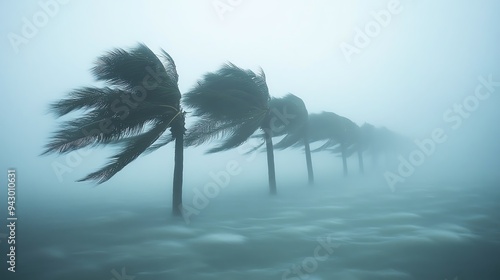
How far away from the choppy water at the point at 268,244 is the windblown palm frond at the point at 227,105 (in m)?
3.20

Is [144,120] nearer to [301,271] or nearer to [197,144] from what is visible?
[197,144]

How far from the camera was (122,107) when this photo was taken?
842 cm

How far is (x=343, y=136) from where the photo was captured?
2372cm

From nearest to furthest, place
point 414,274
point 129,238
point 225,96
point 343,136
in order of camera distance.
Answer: point 414,274 < point 129,238 < point 225,96 < point 343,136

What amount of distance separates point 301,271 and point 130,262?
10.4 ft

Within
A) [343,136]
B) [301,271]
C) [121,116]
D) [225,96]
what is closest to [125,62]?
[121,116]

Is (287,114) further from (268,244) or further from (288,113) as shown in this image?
(268,244)

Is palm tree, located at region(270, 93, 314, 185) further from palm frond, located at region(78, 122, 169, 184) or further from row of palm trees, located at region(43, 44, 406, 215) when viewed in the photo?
palm frond, located at region(78, 122, 169, 184)

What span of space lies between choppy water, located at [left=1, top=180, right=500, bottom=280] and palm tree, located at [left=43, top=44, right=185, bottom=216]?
1794 millimetres

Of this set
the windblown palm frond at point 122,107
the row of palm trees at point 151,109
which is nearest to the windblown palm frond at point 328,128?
the row of palm trees at point 151,109

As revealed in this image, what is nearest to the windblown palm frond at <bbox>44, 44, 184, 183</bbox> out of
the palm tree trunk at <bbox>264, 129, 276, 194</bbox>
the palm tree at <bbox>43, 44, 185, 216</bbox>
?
the palm tree at <bbox>43, 44, 185, 216</bbox>

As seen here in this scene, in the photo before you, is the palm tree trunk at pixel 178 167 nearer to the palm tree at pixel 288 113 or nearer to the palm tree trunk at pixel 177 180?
the palm tree trunk at pixel 177 180

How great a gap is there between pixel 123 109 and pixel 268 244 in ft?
18.6

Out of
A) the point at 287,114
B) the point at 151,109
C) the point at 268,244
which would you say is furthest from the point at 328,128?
the point at 268,244
